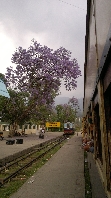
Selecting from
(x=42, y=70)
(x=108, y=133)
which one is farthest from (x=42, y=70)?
(x=108, y=133)

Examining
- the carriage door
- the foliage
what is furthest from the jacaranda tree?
the carriage door

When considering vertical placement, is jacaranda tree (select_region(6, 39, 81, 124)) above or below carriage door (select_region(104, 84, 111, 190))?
above

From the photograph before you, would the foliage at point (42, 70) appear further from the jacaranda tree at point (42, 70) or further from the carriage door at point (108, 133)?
the carriage door at point (108, 133)

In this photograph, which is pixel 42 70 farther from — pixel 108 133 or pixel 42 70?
pixel 108 133

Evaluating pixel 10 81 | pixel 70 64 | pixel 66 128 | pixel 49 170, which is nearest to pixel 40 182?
pixel 49 170

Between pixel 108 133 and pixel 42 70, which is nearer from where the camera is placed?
pixel 108 133

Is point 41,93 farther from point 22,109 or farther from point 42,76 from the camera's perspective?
point 22,109

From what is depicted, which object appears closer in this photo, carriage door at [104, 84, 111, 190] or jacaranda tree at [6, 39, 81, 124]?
carriage door at [104, 84, 111, 190]

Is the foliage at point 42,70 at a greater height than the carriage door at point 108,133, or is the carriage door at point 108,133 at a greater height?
the foliage at point 42,70

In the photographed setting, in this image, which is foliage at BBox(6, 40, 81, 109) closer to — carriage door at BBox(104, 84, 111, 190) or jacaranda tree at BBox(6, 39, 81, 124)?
jacaranda tree at BBox(6, 39, 81, 124)

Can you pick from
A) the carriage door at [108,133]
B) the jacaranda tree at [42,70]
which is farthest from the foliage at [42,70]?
the carriage door at [108,133]

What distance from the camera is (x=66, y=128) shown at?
129 ft

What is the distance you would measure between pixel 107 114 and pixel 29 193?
393 cm

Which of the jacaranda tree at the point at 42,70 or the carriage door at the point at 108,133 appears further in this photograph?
the jacaranda tree at the point at 42,70
